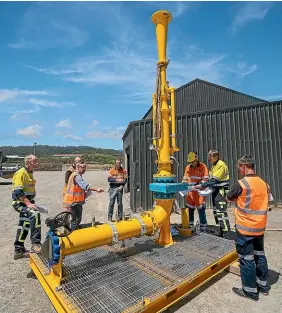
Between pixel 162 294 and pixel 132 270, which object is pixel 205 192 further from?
pixel 162 294

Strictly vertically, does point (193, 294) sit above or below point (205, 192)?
below

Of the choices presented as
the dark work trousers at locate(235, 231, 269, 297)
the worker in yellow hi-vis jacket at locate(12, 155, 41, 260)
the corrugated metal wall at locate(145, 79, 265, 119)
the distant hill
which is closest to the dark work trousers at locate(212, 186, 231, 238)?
the dark work trousers at locate(235, 231, 269, 297)

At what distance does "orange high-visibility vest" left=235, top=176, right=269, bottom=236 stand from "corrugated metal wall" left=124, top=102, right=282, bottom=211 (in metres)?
A: 6.22

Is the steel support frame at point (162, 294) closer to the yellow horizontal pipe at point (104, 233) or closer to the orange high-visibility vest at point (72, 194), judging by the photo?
the yellow horizontal pipe at point (104, 233)

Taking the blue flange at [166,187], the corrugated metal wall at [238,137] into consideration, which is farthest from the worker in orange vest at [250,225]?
the corrugated metal wall at [238,137]

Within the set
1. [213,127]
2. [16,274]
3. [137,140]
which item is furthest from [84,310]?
[213,127]

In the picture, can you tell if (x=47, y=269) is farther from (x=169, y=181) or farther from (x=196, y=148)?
(x=196, y=148)

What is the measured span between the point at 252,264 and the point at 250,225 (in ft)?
1.71

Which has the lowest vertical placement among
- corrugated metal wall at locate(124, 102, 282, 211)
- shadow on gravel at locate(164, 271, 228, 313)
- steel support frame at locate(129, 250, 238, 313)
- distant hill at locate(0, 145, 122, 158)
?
shadow on gravel at locate(164, 271, 228, 313)

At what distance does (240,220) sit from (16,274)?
3.71 metres

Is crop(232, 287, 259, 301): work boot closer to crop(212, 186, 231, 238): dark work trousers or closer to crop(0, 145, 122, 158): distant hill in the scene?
crop(212, 186, 231, 238): dark work trousers

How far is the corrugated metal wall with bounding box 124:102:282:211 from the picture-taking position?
995 centimetres

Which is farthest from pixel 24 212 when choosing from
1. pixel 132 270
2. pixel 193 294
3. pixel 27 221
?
pixel 193 294

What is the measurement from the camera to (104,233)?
3.62 metres
